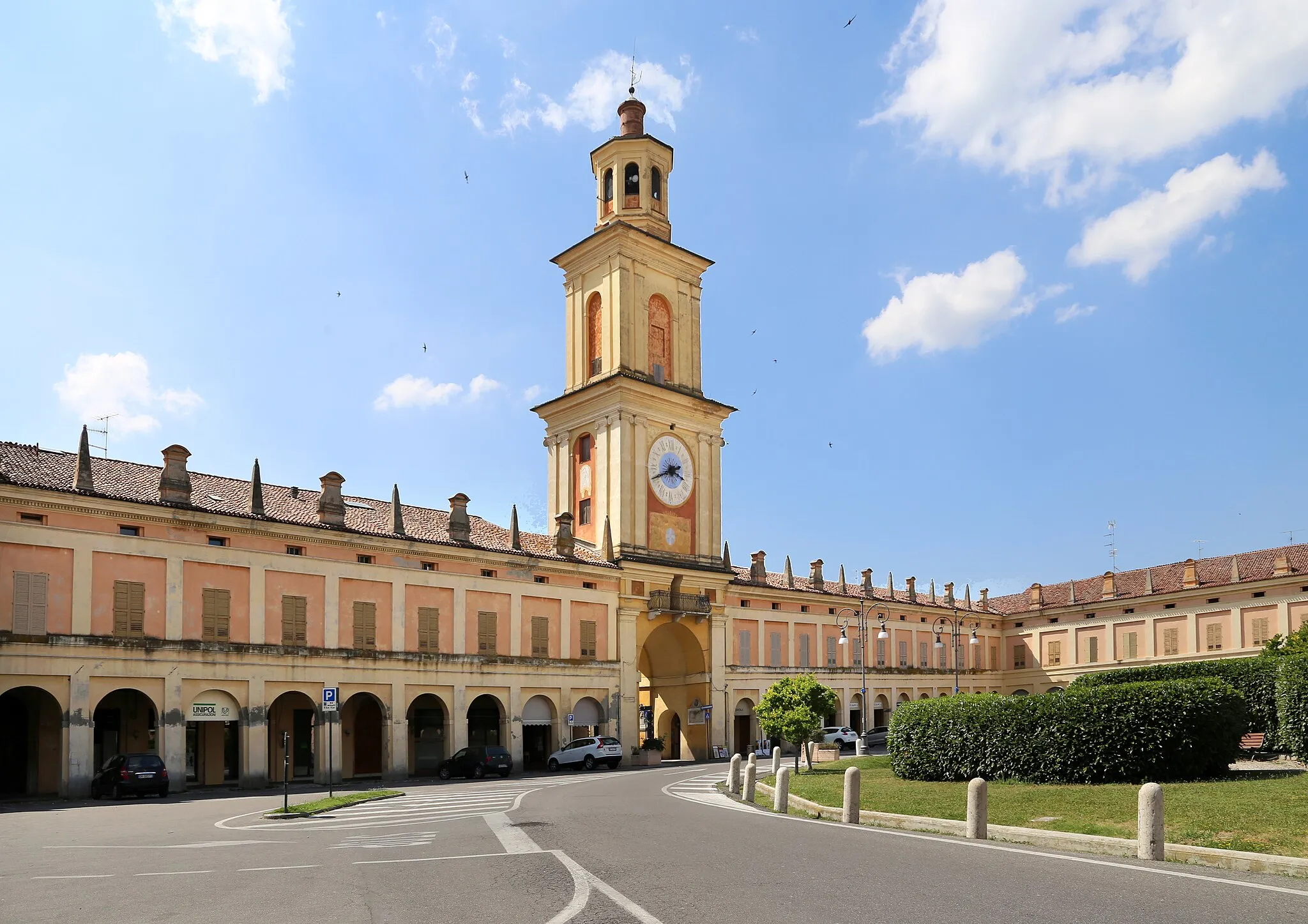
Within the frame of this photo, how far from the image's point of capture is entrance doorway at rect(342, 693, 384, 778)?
4091 cm

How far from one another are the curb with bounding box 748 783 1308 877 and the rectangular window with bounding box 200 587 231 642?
80.9 ft

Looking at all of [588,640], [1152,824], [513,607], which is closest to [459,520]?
[513,607]

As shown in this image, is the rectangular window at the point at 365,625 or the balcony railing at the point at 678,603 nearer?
the rectangular window at the point at 365,625

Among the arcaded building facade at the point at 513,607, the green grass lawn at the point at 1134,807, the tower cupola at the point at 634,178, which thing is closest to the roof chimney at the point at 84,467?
the arcaded building facade at the point at 513,607

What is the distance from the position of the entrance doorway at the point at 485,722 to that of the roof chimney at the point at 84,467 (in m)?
17.3

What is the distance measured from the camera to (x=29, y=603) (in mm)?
32188

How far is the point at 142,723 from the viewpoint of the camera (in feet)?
119

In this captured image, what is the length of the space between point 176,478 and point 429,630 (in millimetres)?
11205

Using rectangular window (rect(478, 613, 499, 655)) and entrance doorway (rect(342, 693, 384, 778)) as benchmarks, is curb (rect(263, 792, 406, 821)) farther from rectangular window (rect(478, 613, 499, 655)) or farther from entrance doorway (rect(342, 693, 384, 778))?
rectangular window (rect(478, 613, 499, 655))

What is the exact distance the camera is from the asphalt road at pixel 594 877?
9.76 meters

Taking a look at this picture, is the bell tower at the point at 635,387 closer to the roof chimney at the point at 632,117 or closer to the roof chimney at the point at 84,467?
the roof chimney at the point at 632,117

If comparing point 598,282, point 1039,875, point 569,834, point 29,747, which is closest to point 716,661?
point 598,282

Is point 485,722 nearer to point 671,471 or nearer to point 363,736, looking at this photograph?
point 363,736

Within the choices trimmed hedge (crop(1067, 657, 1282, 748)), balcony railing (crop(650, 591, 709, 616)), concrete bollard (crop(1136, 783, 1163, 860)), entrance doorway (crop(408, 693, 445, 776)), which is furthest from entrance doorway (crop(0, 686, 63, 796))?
concrete bollard (crop(1136, 783, 1163, 860))
